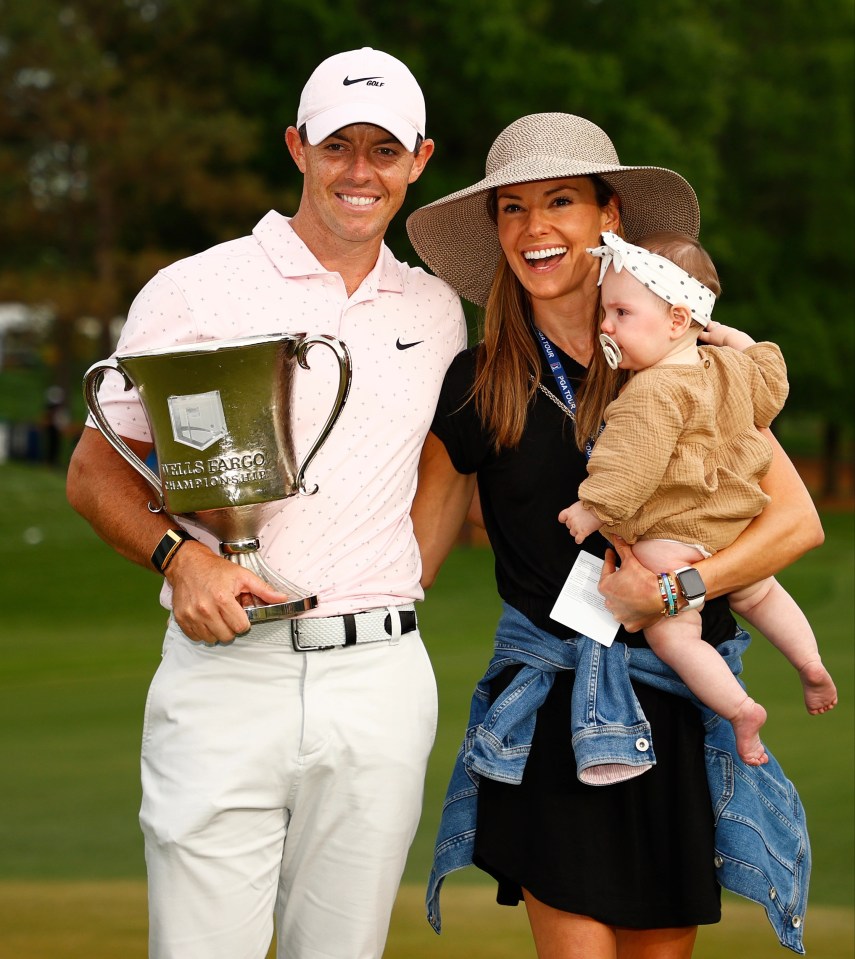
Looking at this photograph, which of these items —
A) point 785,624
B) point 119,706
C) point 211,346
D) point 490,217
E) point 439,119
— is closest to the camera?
point 211,346

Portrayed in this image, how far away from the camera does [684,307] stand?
107 inches

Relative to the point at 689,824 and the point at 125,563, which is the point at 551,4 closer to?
the point at 125,563

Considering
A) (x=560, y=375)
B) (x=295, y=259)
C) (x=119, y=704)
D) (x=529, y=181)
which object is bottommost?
(x=119, y=704)

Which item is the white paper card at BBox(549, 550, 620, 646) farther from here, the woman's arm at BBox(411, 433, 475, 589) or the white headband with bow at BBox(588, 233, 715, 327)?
the white headband with bow at BBox(588, 233, 715, 327)

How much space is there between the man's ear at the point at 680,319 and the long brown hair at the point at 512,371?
254 mm

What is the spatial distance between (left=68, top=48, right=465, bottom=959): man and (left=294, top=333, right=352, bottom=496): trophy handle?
0.15 metres

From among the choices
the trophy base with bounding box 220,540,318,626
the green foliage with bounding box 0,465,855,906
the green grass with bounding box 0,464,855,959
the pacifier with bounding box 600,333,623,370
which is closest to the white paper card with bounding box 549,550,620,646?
the pacifier with bounding box 600,333,623,370

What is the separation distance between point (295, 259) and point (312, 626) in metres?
0.72

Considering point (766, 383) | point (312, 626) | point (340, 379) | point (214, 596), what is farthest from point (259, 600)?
point (766, 383)

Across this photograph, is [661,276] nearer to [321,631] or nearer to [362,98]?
[362,98]

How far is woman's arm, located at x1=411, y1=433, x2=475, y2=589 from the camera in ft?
10.2

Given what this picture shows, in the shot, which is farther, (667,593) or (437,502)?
(437,502)

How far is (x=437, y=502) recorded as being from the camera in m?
3.15

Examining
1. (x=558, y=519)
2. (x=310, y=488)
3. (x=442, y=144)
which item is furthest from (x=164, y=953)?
(x=442, y=144)
